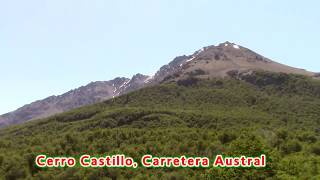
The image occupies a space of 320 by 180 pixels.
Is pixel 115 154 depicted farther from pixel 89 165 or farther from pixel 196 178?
pixel 196 178

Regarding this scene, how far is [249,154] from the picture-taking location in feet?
231

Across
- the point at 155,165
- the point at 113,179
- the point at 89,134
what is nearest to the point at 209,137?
the point at 155,165

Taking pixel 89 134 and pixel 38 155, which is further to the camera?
pixel 89 134

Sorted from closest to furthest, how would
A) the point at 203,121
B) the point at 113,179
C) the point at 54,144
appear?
the point at 113,179 → the point at 54,144 → the point at 203,121

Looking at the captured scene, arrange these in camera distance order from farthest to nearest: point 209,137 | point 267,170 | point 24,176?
1. point 209,137
2. point 24,176
3. point 267,170

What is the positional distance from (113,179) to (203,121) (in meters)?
88.9

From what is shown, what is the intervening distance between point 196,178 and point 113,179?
2738 cm

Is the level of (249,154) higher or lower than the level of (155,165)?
higher

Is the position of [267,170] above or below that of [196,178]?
Result: above

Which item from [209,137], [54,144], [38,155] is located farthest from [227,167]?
[54,144]

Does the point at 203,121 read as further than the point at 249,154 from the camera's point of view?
Yes

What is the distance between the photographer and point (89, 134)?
6506 inches

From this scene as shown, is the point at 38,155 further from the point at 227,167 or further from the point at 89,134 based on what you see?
the point at 227,167

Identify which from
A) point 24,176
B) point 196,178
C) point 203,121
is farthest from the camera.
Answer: point 203,121
